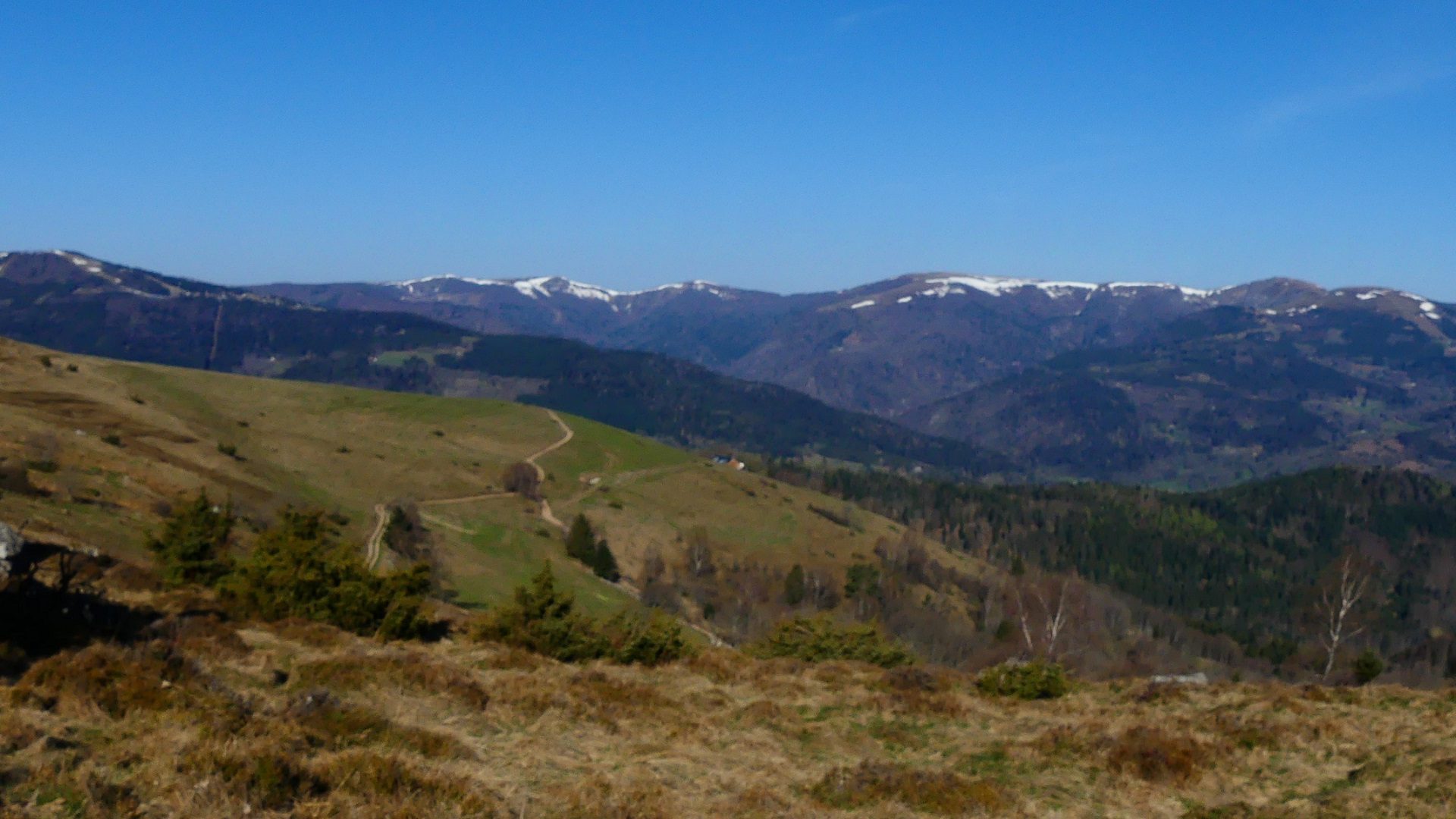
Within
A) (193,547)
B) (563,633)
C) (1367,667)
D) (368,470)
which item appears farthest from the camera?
(368,470)

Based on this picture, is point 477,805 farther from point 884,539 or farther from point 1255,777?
point 884,539

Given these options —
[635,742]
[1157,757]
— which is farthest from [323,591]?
[1157,757]

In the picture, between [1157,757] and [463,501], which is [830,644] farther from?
[463,501]

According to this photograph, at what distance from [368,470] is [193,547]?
3321 inches

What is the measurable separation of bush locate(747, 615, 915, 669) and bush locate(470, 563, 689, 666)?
Answer: 23.5ft

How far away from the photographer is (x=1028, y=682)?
91.5ft

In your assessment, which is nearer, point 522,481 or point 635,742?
point 635,742

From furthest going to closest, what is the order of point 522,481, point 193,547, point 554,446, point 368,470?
1. point 554,446
2. point 522,481
3. point 368,470
4. point 193,547

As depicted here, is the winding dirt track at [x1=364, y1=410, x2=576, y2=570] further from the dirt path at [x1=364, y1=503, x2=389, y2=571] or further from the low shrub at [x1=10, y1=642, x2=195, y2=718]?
the low shrub at [x1=10, y1=642, x2=195, y2=718]

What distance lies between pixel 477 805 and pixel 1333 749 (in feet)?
→ 59.1

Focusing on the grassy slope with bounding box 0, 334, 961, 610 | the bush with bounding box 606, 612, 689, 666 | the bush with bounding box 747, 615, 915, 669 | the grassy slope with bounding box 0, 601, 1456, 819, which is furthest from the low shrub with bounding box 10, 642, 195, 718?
the grassy slope with bounding box 0, 334, 961, 610

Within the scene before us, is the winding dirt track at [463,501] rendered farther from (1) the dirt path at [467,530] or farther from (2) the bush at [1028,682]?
(2) the bush at [1028,682]

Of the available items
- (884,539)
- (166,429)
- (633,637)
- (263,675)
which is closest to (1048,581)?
(884,539)

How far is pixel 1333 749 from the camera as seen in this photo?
20.0 meters
